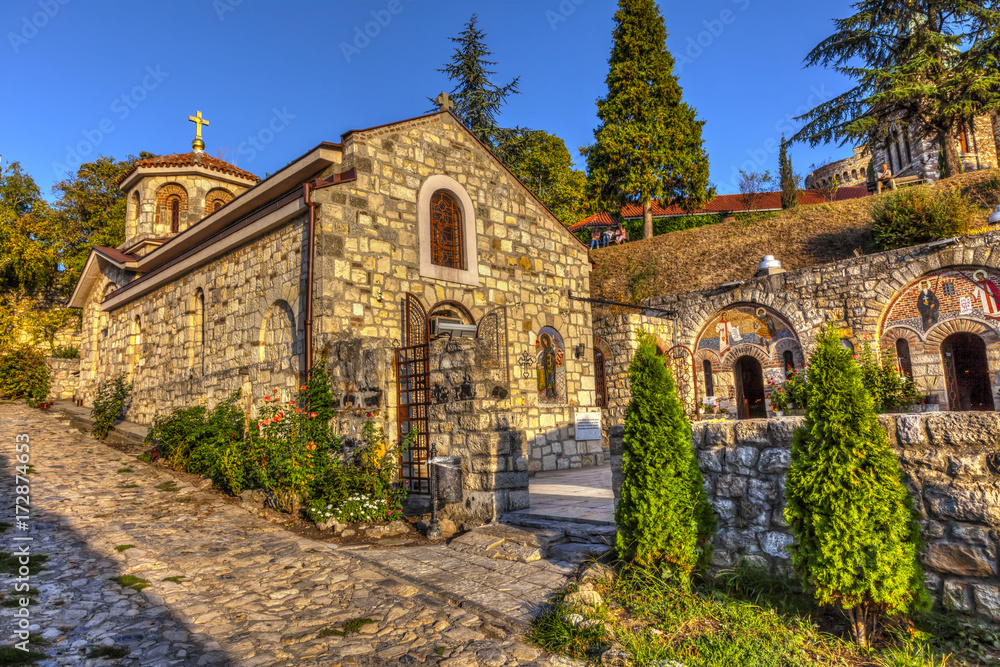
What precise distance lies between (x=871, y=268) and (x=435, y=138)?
9.39 metres

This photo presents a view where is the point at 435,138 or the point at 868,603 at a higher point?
the point at 435,138

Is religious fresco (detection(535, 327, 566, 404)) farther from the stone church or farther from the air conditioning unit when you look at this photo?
the air conditioning unit

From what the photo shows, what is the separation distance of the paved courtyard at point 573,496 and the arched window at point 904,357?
253 inches

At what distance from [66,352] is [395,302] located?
1773 centimetres

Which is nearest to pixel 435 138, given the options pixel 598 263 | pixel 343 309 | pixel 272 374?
pixel 343 309

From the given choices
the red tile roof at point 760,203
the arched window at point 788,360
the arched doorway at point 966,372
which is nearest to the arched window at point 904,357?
the arched doorway at point 966,372

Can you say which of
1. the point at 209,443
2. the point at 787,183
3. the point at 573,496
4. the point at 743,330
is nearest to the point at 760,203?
the point at 787,183

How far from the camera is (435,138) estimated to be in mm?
10789

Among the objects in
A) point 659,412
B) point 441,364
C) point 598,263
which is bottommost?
point 659,412

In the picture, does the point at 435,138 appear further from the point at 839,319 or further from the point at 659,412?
the point at 839,319

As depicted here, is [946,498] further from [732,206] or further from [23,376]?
[732,206]

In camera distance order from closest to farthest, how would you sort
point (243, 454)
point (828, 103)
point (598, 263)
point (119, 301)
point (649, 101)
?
point (243, 454), point (119, 301), point (828, 103), point (598, 263), point (649, 101)

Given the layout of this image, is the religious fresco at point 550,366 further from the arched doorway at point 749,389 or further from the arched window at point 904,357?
the arched window at point 904,357

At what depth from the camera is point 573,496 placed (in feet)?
24.8
